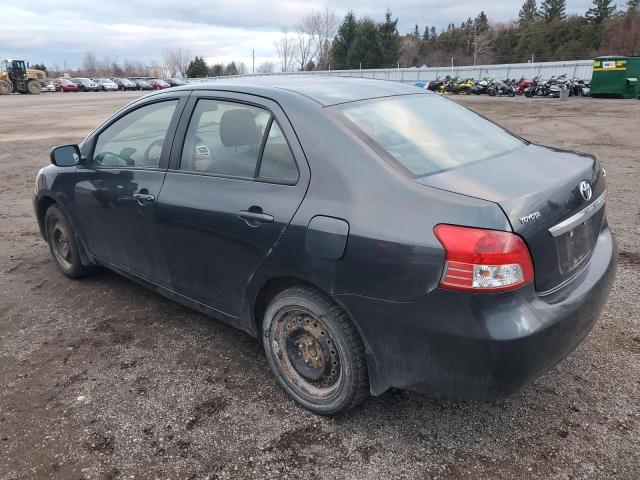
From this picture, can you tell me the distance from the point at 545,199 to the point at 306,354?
1428 mm

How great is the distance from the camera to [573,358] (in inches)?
129

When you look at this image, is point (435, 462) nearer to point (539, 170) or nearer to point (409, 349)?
point (409, 349)

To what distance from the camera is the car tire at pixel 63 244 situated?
14.8ft

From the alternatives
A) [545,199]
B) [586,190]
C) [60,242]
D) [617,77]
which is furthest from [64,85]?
[545,199]

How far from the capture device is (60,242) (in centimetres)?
477

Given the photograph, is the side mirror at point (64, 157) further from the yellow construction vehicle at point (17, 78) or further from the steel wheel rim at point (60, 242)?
the yellow construction vehicle at point (17, 78)

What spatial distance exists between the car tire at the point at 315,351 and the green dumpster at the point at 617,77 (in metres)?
29.6

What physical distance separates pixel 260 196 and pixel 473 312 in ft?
4.15

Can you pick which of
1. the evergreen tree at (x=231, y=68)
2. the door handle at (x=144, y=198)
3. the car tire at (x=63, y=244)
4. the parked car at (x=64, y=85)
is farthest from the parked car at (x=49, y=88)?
the door handle at (x=144, y=198)

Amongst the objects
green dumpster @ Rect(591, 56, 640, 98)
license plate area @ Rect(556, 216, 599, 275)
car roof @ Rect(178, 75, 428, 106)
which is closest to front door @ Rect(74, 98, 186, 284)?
car roof @ Rect(178, 75, 428, 106)

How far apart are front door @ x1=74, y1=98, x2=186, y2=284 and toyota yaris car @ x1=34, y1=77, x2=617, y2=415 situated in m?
0.02

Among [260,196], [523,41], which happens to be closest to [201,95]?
[260,196]

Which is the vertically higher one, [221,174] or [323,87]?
[323,87]

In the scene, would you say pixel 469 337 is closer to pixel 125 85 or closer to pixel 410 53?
pixel 125 85
